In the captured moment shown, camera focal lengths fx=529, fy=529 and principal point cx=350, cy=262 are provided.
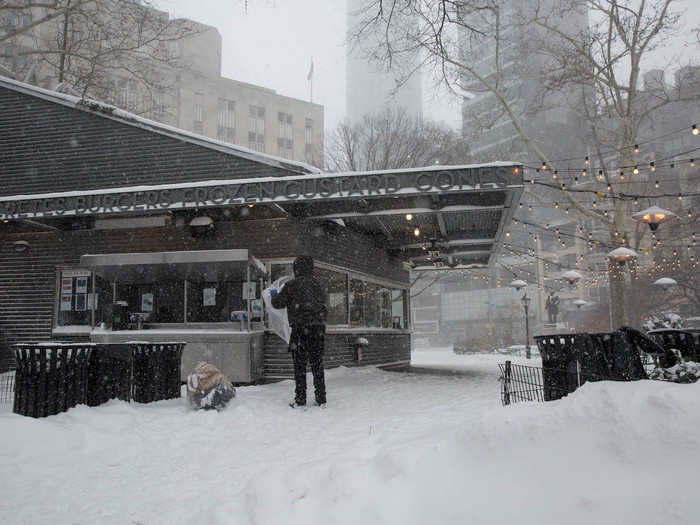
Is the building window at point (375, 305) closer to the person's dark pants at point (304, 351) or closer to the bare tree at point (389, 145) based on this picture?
the person's dark pants at point (304, 351)

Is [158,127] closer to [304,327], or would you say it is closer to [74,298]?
[74,298]

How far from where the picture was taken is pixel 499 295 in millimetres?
56562

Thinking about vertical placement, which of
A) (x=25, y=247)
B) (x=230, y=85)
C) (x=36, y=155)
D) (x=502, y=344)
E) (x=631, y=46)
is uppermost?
(x=230, y=85)

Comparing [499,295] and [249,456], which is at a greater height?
[499,295]

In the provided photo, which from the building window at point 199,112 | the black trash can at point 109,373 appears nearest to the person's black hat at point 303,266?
the black trash can at point 109,373

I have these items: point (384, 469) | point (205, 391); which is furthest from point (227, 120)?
point (384, 469)

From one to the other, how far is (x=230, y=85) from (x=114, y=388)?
58581 millimetres

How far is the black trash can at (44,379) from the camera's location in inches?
243

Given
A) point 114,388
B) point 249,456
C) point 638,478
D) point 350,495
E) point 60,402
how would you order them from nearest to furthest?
point 638,478 < point 350,495 < point 249,456 < point 60,402 < point 114,388

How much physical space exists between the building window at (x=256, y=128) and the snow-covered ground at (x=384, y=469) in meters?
58.4

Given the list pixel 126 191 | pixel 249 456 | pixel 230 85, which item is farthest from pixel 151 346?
pixel 230 85

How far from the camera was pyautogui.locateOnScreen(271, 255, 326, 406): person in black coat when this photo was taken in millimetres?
7402

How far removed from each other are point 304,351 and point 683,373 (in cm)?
459

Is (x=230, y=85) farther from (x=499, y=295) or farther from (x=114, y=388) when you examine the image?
(x=114, y=388)
